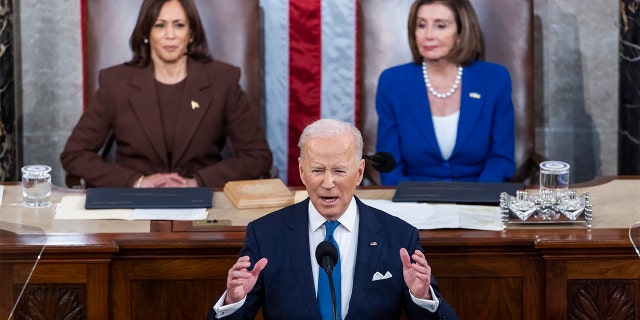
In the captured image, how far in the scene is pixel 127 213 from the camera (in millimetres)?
4539

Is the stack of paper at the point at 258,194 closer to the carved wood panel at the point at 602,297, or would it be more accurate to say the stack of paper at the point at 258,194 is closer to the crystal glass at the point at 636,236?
the carved wood panel at the point at 602,297

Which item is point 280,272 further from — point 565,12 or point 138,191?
point 565,12

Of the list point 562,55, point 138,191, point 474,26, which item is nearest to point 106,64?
point 138,191

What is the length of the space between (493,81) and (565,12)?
38.8 inches

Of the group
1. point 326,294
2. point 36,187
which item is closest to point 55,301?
point 36,187

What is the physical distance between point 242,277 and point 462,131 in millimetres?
2173

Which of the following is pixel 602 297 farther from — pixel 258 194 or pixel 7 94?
pixel 7 94

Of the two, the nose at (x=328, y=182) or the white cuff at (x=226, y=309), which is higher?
the nose at (x=328, y=182)

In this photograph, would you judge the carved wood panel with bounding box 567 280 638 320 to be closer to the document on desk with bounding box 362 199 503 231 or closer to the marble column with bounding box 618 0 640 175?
the document on desk with bounding box 362 199 503 231

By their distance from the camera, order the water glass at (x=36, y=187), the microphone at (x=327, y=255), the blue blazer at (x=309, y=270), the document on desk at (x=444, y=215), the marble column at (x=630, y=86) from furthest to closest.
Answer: the marble column at (x=630, y=86) < the water glass at (x=36, y=187) < the document on desk at (x=444, y=215) < the blue blazer at (x=309, y=270) < the microphone at (x=327, y=255)

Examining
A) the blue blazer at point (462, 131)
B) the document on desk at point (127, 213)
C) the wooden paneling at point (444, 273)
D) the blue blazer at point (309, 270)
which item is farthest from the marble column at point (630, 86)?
the blue blazer at point (309, 270)

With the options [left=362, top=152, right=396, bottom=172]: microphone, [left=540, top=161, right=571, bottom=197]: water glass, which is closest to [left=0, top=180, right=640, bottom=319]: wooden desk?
[left=540, top=161, right=571, bottom=197]: water glass

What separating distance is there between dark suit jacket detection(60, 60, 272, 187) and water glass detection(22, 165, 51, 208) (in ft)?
2.57

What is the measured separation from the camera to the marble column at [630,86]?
5.89 metres
